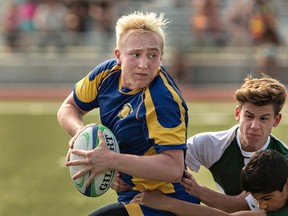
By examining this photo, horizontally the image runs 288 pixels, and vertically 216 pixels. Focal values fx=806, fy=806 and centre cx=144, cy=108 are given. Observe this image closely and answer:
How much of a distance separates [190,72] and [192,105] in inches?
90.7

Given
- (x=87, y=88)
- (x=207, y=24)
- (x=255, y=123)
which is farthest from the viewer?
(x=207, y=24)

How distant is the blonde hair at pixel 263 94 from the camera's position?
4.37m

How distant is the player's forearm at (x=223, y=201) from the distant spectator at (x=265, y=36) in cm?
1309

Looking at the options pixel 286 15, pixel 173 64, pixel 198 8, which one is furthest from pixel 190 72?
pixel 286 15

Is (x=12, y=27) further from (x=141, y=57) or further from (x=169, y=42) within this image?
(x=141, y=57)

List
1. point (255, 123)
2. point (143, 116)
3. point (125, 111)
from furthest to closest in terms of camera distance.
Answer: point (255, 123) → point (125, 111) → point (143, 116)

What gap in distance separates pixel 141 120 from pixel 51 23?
14.8m

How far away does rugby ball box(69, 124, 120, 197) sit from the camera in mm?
4086

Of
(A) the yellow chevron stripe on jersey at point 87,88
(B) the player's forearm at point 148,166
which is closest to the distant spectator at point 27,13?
(A) the yellow chevron stripe on jersey at point 87,88

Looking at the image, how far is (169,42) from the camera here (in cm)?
1838

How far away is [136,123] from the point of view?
13.5 ft

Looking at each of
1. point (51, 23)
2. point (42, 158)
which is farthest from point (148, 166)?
point (51, 23)

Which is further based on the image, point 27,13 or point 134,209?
point 27,13

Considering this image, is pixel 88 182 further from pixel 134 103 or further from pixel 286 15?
pixel 286 15
